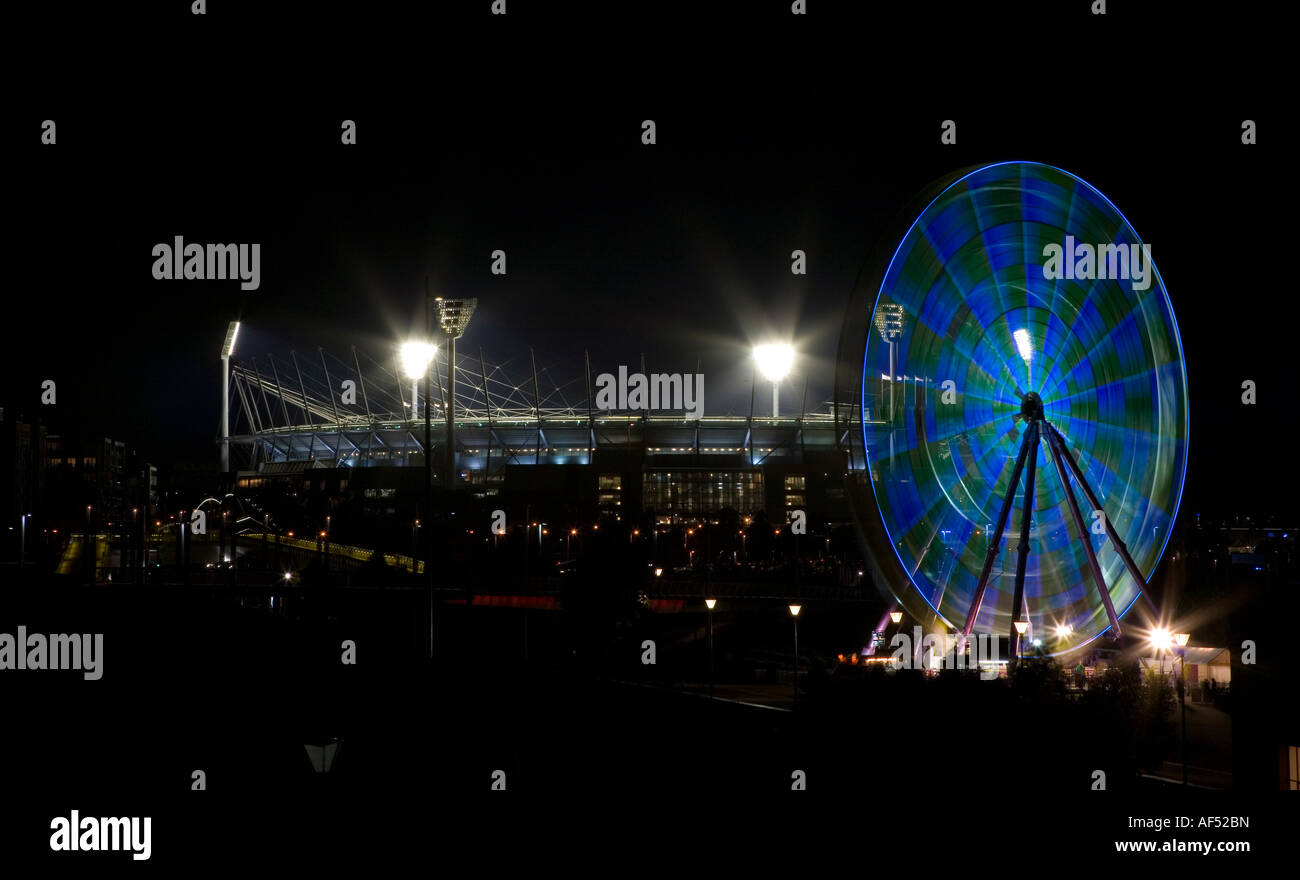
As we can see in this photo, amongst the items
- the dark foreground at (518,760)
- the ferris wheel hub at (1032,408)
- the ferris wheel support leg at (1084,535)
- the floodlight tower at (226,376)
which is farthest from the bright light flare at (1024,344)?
the floodlight tower at (226,376)

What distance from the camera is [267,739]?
17812 mm

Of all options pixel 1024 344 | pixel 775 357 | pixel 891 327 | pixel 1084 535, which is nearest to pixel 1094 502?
pixel 1084 535

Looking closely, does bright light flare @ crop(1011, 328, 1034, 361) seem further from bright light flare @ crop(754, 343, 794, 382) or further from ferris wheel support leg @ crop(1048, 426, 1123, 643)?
bright light flare @ crop(754, 343, 794, 382)

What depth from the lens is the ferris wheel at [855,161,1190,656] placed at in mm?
18812

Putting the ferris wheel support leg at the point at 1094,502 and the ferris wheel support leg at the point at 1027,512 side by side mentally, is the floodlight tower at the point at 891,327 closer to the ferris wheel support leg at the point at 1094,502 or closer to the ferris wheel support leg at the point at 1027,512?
the ferris wheel support leg at the point at 1027,512

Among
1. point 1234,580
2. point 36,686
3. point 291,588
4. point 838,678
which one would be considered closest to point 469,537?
point 291,588

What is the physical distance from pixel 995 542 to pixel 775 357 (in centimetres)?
5454

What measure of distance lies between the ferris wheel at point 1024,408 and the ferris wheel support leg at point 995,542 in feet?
0.12

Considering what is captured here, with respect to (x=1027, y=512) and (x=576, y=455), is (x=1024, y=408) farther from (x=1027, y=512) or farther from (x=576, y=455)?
(x=576, y=455)

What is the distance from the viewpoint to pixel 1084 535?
21.2 m

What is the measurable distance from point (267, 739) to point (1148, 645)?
1564 cm

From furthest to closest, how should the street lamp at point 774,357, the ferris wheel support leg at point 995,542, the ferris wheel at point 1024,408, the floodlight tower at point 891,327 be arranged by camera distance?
the street lamp at point 774,357, the ferris wheel support leg at point 995,542, the ferris wheel at point 1024,408, the floodlight tower at point 891,327

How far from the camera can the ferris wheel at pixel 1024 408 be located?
1881 cm
